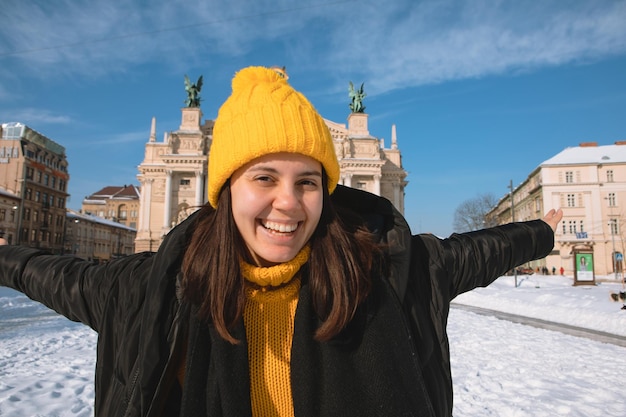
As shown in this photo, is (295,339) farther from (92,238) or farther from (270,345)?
(92,238)

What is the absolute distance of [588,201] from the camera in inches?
1876

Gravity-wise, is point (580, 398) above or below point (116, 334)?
below

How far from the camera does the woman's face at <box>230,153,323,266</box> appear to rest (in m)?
1.45

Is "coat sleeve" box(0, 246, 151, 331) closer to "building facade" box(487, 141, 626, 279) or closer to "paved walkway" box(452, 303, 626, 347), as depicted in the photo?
"paved walkway" box(452, 303, 626, 347)

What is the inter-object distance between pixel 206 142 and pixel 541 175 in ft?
138

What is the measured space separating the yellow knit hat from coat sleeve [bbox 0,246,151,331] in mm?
447

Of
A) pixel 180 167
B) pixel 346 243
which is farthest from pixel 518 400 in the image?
pixel 180 167

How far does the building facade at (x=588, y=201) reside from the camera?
4625 centimetres

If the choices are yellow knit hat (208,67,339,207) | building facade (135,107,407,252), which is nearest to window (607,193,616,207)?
building facade (135,107,407,252)

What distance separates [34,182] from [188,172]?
2006 centimetres

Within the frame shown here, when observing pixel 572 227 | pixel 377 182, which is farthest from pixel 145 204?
pixel 572 227

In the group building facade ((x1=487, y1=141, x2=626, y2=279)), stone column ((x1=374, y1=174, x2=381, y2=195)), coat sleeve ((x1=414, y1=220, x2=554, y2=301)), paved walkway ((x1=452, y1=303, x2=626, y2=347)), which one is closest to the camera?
coat sleeve ((x1=414, y1=220, x2=554, y2=301))

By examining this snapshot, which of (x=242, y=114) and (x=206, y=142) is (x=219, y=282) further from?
(x=206, y=142)

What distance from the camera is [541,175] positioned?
165ft
